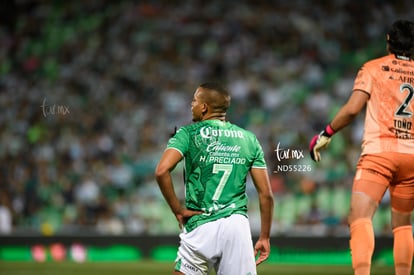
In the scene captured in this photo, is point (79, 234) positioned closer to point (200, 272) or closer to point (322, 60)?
point (322, 60)

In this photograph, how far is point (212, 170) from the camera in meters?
5.57

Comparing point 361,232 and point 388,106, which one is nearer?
point 361,232

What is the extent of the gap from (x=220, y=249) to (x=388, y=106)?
5.93 feet

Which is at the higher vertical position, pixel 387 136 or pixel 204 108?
pixel 204 108

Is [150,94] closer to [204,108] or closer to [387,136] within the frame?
[387,136]

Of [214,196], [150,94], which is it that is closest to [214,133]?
[214,196]

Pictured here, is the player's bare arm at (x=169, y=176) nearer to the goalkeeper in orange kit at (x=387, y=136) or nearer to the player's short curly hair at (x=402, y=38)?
the goalkeeper in orange kit at (x=387, y=136)

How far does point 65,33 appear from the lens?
18.7 meters

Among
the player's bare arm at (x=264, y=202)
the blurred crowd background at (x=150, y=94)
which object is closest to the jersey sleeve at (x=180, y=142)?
the player's bare arm at (x=264, y=202)

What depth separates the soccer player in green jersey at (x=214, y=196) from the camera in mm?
5478

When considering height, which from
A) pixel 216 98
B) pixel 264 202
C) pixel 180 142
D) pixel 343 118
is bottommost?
pixel 264 202

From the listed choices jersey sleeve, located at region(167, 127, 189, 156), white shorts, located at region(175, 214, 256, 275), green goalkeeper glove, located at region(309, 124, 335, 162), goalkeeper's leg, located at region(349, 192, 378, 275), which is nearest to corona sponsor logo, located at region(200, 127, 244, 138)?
jersey sleeve, located at region(167, 127, 189, 156)

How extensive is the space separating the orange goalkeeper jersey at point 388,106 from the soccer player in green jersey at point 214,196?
1135 mm

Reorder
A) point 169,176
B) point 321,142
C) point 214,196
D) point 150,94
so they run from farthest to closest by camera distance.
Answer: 1. point 150,94
2. point 321,142
3. point 214,196
4. point 169,176
